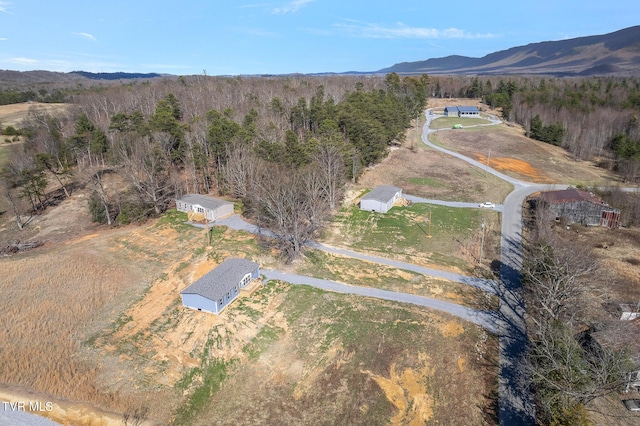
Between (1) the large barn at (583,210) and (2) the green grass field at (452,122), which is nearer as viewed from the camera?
(1) the large barn at (583,210)

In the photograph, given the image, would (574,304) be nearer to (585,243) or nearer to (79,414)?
(585,243)

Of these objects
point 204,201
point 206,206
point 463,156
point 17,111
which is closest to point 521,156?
point 463,156

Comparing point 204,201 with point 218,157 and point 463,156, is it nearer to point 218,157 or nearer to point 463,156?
point 218,157

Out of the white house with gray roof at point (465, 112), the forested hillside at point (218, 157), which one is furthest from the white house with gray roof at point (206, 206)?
the white house with gray roof at point (465, 112)

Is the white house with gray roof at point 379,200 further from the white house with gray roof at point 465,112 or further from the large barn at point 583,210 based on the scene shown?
the white house with gray roof at point 465,112

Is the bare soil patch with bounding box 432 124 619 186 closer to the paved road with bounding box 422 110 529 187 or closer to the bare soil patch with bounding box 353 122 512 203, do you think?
the paved road with bounding box 422 110 529 187

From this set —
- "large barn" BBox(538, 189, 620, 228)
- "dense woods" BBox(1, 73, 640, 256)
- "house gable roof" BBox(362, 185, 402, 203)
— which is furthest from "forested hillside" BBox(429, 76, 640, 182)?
"house gable roof" BBox(362, 185, 402, 203)
